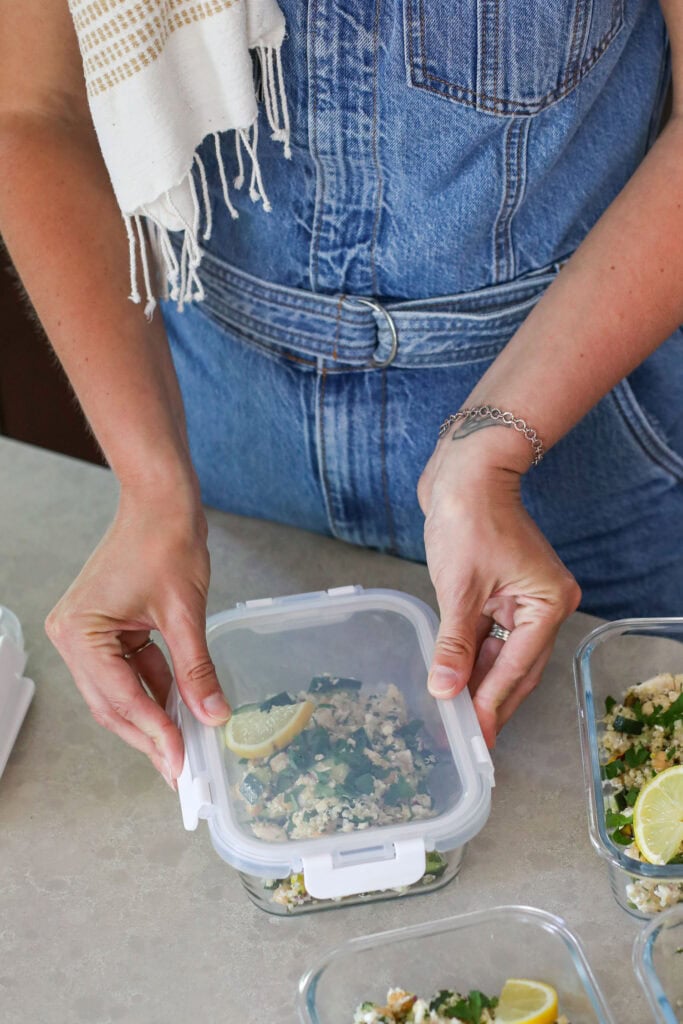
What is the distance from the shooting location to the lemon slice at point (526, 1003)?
2.65 ft

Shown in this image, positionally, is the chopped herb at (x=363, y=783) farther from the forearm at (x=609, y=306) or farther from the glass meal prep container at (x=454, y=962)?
the forearm at (x=609, y=306)

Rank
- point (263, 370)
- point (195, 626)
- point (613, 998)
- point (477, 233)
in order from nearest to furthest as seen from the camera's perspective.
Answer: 1. point (613, 998)
2. point (195, 626)
3. point (477, 233)
4. point (263, 370)

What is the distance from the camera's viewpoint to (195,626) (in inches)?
38.9

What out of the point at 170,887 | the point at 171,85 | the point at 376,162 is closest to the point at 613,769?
the point at 170,887

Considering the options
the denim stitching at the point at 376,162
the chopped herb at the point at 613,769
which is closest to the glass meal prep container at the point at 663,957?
the chopped herb at the point at 613,769

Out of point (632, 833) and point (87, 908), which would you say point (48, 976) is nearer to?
point (87, 908)

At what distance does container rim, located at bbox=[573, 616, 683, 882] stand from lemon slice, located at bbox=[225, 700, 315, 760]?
0.77ft

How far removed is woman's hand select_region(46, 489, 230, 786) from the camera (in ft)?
3.14

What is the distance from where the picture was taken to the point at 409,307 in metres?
1.17

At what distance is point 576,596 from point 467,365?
1.05 feet

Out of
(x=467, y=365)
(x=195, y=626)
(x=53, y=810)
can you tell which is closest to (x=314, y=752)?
(x=195, y=626)

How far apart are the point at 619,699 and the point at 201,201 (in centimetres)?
65

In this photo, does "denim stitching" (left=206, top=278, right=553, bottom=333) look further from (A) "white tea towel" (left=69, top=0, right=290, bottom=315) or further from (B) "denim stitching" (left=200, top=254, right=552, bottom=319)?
(A) "white tea towel" (left=69, top=0, right=290, bottom=315)

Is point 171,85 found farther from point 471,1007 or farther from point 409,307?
point 471,1007
